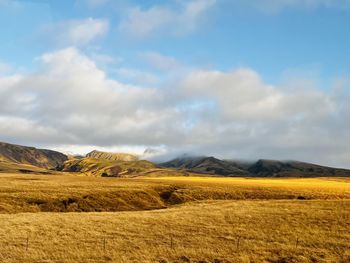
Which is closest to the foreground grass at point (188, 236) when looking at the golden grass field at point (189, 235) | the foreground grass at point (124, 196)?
the golden grass field at point (189, 235)

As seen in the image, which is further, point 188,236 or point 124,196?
point 124,196

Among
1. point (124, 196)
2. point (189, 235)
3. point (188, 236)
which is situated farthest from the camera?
point (124, 196)

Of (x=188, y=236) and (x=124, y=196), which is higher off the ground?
(x=124, y=196)

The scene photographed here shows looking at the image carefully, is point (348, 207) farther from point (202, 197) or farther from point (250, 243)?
point (202, 197)

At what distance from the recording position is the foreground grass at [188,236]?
89.3 ft

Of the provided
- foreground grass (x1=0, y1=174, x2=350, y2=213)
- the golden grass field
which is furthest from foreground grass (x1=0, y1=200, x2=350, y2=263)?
foreground grass (x1=0, y1=174, x2=350, y2=213)

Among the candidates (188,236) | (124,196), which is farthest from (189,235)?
(124,196)

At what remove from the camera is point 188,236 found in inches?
1293

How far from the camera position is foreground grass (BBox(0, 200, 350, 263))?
27225 millimetres

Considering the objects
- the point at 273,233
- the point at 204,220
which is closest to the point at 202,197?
the point at 204,220

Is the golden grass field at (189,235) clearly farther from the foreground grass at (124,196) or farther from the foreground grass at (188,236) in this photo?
the foreground grass at (124,196)

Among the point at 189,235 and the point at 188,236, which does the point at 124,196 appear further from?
the point at 188,236

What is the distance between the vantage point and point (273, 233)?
110 feet

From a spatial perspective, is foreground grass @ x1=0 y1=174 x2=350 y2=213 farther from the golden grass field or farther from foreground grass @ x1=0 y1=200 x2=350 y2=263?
foreground grass @ x1=0 y1=200 x2=350 y2=263
